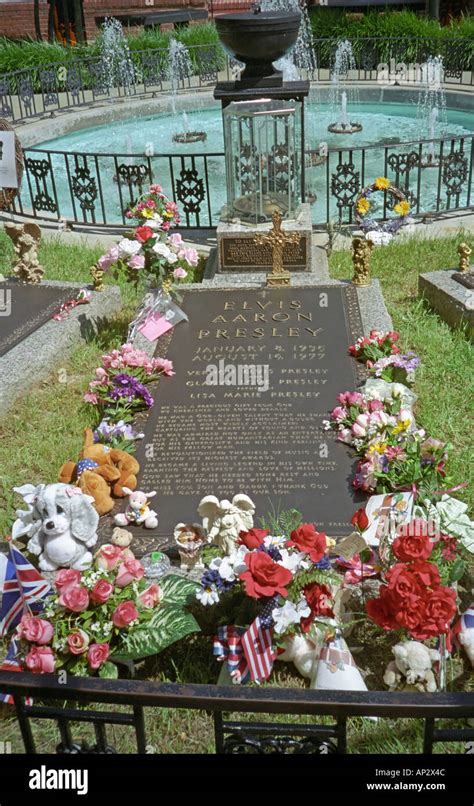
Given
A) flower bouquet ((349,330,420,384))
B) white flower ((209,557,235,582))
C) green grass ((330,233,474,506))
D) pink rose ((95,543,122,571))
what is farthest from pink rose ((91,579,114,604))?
A: flower bouquet ((349,330,420,384))

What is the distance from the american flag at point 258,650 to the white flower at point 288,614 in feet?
0.31

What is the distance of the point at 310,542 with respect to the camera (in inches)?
123

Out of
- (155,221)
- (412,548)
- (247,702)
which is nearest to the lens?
(247,702)

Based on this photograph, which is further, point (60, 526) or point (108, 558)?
point (60, 526)

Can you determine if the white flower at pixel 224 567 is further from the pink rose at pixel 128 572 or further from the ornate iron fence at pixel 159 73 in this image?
the ornate iron fence at pixel 159 73

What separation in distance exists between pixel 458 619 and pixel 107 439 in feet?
7.79

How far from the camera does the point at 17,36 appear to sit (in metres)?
25.5

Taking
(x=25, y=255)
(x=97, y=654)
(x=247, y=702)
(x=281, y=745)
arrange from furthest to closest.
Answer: (x=25, y=255), (x=97, y=654), (x=281, y=745), (x=247, y=702)

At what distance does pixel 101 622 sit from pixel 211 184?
9.33 m

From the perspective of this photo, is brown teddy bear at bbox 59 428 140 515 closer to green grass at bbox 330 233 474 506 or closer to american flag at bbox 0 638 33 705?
american flag at bbox 0 638 33 705

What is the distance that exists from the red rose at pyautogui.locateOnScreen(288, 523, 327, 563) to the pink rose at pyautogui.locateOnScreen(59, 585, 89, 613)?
924 millimetres

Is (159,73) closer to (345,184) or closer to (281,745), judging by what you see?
(345,184)

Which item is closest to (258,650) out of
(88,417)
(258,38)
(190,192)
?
(88,417)
